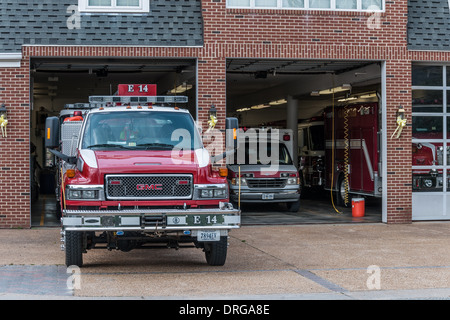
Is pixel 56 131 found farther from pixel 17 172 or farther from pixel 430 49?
pixel 430 49

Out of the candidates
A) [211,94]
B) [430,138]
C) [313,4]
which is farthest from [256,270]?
[430,138]

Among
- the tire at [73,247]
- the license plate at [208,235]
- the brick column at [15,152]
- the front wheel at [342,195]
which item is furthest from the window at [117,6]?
the front wheel at [342,195]

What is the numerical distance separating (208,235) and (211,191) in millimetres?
677

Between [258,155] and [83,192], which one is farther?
[258,155]

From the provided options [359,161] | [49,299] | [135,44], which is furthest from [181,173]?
[359,161]

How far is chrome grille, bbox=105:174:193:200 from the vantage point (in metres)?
10.0

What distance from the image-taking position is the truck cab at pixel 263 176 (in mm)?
19781

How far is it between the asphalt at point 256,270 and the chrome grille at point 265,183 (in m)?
4.60

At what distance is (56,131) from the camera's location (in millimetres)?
11234

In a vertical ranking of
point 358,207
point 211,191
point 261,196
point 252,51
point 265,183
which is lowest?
point 358,207

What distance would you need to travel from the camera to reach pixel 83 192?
9875 mm

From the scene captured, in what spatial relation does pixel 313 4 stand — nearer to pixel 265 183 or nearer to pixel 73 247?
pixel 265 183

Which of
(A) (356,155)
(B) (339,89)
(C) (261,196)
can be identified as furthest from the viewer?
(B) (339,89)

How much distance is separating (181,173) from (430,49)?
9.32 m
